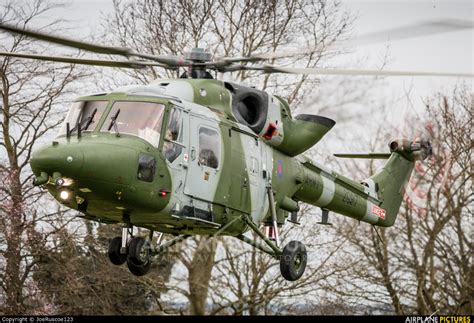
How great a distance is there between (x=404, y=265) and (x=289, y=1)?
7.60m

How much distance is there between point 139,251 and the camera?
14070 mm

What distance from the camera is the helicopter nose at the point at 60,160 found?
12531mm

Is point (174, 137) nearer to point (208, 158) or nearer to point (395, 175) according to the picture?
point (208, 158)

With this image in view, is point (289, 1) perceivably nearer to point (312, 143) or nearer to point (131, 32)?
point (131, 32)

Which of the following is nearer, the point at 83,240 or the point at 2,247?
the point at 2,247

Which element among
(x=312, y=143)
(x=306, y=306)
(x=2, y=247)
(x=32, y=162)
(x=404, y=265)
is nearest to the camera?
(x=32, y=162)

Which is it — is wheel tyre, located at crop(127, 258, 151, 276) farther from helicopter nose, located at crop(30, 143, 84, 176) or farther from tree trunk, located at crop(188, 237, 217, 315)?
tree trunk, located at crop(188, 237, 217, 315)

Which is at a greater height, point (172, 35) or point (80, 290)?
point (172, 35)

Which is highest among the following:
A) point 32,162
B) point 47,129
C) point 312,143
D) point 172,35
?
point 172,35

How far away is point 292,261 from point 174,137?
2.93 metres

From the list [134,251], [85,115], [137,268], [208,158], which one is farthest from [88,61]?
[137,268]

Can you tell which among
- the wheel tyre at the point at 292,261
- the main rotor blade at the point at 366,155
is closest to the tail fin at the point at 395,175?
the main rotor blade at the point at 366,155

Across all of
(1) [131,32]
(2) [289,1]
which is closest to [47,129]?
(1) [131,32]

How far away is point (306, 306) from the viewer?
27906mm
